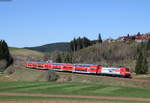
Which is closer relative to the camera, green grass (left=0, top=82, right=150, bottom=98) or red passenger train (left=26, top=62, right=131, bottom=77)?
green grass (left=0, top=82, right=150, bottom=98)

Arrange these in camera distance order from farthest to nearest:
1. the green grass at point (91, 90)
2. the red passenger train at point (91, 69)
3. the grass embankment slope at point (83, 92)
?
the red passenger train at point (91, 69), the green grass at point (91, 90), the grass embankment slope at point (83, 92)

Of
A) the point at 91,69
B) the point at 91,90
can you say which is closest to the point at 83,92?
the point at 91,90

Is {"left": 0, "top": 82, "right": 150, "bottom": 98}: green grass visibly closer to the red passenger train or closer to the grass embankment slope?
the grass embankment slope

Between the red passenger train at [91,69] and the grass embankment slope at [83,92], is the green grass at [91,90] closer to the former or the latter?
the grass embankment slope at [83,92]

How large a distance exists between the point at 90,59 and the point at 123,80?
94.4 meters

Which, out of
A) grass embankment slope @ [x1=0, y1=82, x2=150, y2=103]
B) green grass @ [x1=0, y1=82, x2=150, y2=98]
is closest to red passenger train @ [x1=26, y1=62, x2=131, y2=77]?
green grass @ [x1=0, y1=82, x2=150, y2=98]

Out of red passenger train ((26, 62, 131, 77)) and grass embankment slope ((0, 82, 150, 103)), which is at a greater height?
red passenger train ((26, 62, 131, 77))

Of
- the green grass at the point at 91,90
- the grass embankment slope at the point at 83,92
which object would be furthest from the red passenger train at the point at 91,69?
the grass embankment slope at the point at 83,92

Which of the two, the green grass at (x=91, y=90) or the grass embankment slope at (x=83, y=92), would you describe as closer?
the grass embankment slope at (x=83, y=92)

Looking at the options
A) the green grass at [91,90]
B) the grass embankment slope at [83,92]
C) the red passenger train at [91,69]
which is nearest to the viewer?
the grass embankment slope at [83,92]

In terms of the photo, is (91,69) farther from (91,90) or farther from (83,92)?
(83,92)

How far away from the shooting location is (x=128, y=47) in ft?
531

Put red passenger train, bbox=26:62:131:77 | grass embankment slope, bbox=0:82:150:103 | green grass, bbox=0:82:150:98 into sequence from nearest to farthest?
grass embankment slope, bbox=0:82:150:103
green grass, bbox=0:82:150:98
red passenger train, bbox=26:62:131:77

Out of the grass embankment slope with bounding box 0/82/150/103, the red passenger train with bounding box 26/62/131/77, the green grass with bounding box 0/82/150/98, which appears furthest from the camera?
the red passenger train with bounding box 26/62/131/77
